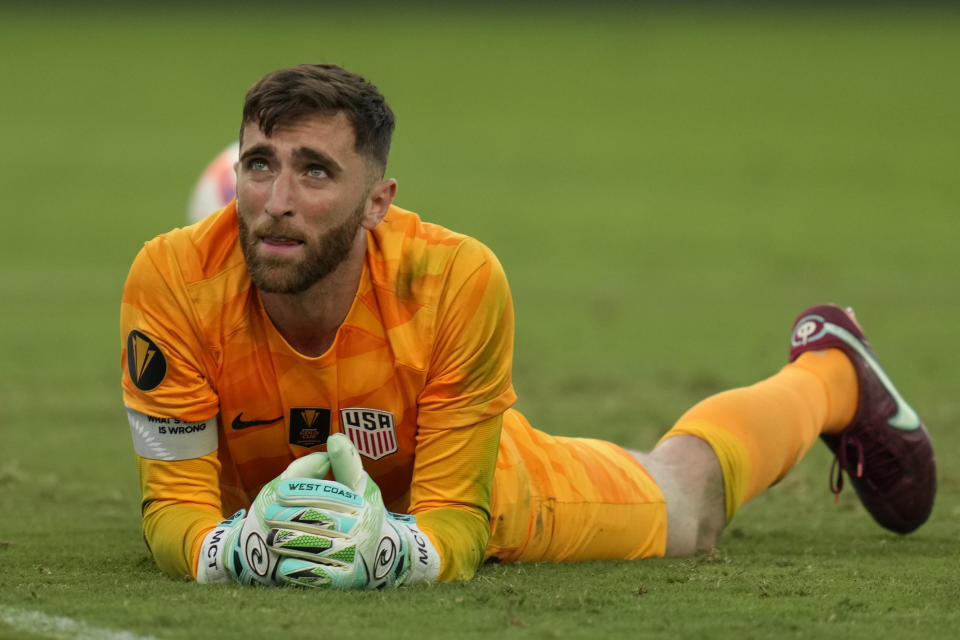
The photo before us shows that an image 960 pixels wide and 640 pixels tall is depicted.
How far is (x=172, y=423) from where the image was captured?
461 centimetres

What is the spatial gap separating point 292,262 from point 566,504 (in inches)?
54.2

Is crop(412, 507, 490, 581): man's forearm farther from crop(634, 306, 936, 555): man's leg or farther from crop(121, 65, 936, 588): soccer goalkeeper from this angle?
crop(634, 306, 936, 555): man's leg

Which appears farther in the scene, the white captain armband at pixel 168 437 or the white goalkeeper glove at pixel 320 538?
the white captain armband at pixel 168 437

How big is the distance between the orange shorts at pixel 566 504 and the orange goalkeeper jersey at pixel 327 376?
32 centimetres

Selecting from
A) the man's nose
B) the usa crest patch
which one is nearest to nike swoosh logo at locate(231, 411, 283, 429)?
the usa crest patch

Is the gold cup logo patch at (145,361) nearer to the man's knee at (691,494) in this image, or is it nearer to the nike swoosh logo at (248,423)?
the nike swoosh logo at (248,423)

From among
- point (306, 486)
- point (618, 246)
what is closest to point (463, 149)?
point (618, 246)

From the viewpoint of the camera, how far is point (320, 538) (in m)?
4.26

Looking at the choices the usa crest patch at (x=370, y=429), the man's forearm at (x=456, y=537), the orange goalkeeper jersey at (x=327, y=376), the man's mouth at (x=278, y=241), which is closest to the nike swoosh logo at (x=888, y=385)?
the orange goalkeeper jersey at (x=327, y=376)

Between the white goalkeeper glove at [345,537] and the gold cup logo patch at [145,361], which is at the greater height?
the gold cup logo patch at [145,361]

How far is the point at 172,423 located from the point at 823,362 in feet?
8.28

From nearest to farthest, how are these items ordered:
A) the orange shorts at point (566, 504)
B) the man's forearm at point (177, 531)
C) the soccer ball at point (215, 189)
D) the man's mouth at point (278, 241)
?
the man's mouth at point (278, 241), the man's forearm at point (177, 531), the orange shorts at point (566, 504), the soccer ball at point (215, 189)

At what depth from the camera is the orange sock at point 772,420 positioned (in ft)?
18.0

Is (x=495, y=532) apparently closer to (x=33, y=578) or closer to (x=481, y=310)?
(x=481, y=310)
